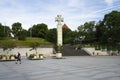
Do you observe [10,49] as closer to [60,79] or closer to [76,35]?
[76,35]

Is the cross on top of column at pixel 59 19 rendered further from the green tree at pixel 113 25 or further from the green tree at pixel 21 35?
the green tree at pixel 21 35

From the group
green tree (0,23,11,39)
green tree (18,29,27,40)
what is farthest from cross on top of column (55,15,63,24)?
green tree (0,23,11,39)

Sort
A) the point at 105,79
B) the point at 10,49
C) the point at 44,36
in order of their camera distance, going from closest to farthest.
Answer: the point at 105,79 → the point at 10,49 → the point at 44,36

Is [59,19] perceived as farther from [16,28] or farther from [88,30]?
[16,28]

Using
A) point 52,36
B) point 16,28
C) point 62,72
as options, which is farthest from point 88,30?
point 62,72

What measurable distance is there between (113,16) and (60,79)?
54005 millimetres

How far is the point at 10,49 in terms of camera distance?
53281 mm

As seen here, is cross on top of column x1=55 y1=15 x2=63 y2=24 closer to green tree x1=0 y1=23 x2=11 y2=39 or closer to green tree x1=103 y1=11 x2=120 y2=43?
green tree x1=103 y1=11 x2=120 y2=43

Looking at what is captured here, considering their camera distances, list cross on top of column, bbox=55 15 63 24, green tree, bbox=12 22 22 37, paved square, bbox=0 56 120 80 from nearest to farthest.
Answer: paved square, bbox=0 56 120 80
cross on top of column, bbox=55 15 63 24
green tree, bbox=12 22 22 37

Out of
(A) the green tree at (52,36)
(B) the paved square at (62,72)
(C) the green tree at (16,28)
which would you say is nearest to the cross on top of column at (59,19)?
(B) the paved square at (62,72)

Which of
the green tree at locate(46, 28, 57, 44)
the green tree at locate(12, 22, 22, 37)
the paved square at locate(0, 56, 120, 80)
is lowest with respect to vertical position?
the paved square at locate(0, 56, 120, 80)

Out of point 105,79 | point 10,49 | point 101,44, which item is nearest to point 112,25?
point 101,44

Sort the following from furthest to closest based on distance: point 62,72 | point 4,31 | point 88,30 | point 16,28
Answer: point 16,28 → point 4,31 → point 88,30 → point 62,72

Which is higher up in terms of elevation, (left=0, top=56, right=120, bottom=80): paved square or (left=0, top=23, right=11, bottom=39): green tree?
(left=0, top=23, right=11, bottom=39): green tree
